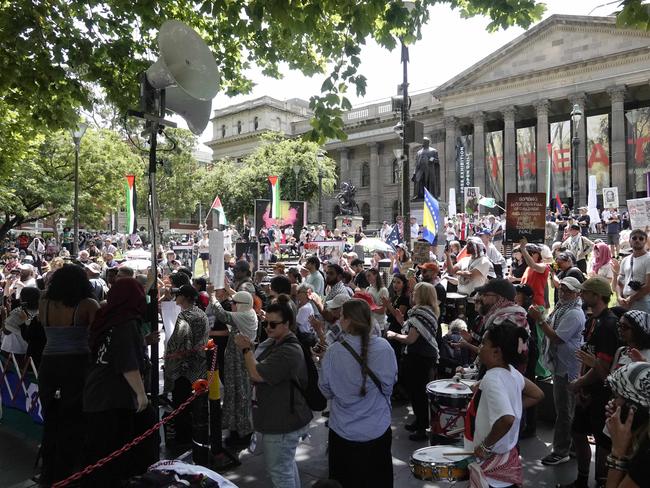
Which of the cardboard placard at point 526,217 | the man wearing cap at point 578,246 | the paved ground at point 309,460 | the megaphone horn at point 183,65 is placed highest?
the megaphone horn at point 183,65

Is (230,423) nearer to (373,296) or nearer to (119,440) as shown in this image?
(119,440)

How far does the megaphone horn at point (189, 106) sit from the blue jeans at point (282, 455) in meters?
2.87

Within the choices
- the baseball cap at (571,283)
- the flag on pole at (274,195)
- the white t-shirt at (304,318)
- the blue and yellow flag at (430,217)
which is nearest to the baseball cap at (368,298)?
the white t-shirt at (304,318)

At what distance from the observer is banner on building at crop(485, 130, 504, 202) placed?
4778cm

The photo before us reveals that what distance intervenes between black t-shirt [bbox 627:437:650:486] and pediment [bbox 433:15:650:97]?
1724 inches

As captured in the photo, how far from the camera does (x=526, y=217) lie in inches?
356

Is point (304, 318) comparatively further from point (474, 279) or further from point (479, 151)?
point (479, 151)

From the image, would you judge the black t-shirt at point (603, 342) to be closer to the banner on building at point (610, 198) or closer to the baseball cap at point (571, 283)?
the baseball cap at point (571, 283)

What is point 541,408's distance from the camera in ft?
22.0

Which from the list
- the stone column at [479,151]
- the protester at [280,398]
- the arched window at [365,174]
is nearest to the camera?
the protester at [280,398]

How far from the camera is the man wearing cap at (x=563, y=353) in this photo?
525cm

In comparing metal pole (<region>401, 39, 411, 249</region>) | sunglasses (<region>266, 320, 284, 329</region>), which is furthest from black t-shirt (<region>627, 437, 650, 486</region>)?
metal pole (<region>401, 39, 411, 249</region>)

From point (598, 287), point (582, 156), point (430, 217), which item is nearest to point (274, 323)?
point (598, 287)

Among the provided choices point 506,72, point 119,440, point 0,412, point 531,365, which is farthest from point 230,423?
point 506,72
